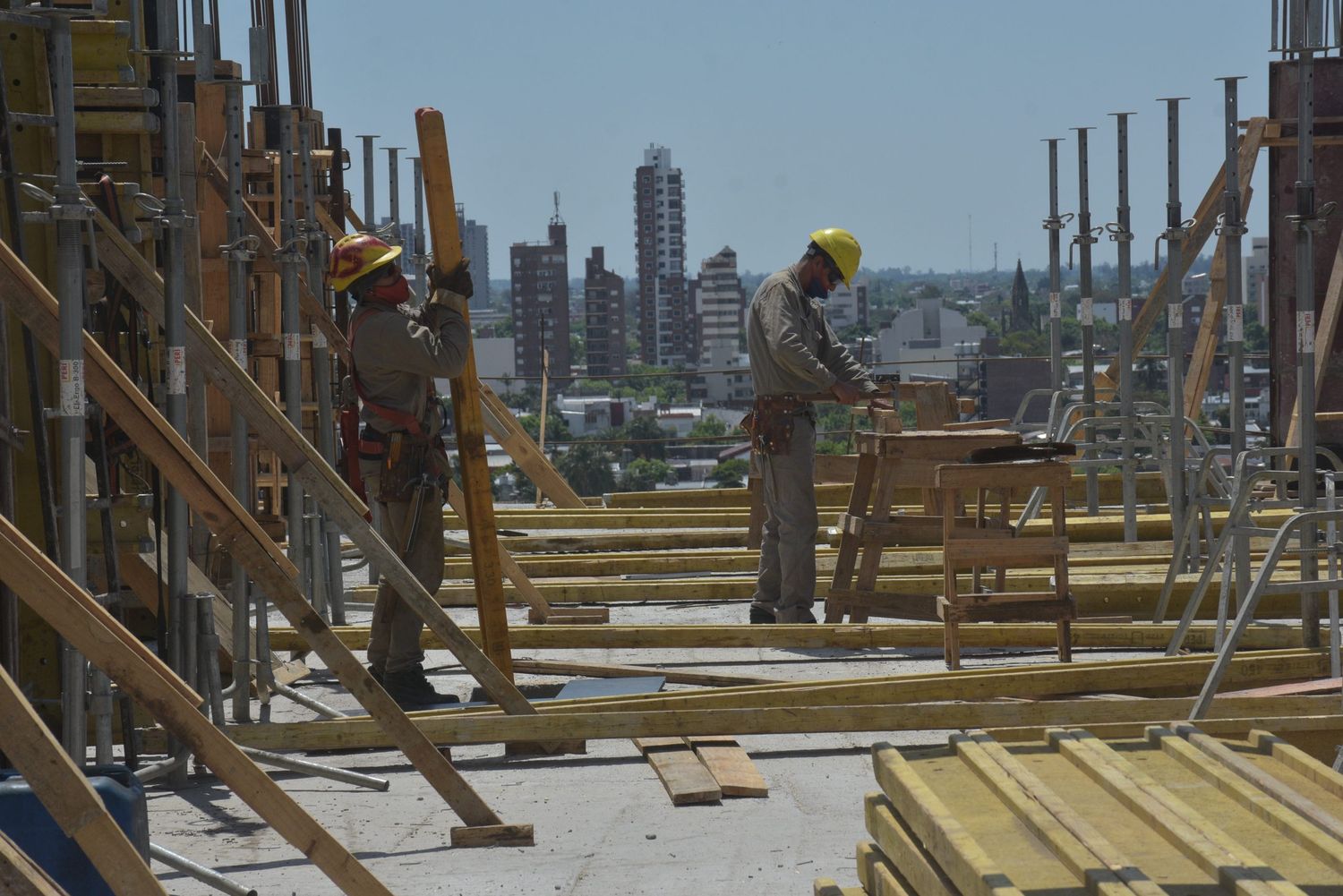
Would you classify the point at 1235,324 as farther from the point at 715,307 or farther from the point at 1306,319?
the point at 715,307

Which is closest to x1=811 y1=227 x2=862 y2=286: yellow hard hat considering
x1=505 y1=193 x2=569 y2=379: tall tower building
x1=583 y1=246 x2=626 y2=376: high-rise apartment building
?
x1=583 y1=246 x2=626 y2=376: high-rise apartment building

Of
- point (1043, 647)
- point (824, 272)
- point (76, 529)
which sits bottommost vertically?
point (1043, 647)

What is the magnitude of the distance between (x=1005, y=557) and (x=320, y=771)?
3584mm

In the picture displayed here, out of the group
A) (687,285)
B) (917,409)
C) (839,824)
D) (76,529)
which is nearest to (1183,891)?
(839,824)

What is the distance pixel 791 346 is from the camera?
9750 millimetres

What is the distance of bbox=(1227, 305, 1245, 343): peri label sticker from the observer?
10.3 m

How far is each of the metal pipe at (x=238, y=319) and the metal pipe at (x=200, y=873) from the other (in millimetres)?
2208

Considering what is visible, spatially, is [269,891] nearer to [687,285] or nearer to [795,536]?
[795,536]

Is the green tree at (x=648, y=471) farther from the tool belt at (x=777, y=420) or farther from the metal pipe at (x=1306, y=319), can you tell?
the metal pipe at (x=1306, y=319)

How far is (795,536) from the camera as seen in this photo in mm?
9898

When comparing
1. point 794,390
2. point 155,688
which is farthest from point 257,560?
point 794,390

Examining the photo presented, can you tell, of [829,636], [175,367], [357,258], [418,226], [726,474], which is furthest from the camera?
[726,474]

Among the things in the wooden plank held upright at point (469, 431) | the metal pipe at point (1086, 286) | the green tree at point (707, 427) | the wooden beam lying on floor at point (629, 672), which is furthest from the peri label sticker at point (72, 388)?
the green tree at point (707, 427)

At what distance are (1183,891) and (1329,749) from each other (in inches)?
126
